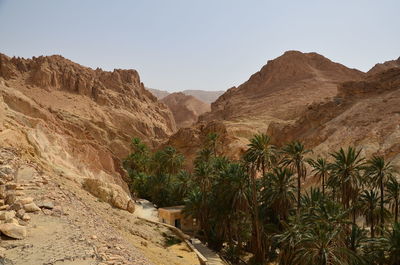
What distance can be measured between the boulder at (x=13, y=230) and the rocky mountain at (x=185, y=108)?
11942cm

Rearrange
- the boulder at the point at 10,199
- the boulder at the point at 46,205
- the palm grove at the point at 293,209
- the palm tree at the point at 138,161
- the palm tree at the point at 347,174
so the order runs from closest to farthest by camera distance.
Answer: the boulder at the point at 10,199 → the boulder at the point at 46,205 → the palm grove at the point at 293,209 → the palm tree at the point at 347,174 → the palm tree at the point at 138,161

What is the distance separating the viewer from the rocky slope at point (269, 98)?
6291 centimetres

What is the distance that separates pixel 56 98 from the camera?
265 ft

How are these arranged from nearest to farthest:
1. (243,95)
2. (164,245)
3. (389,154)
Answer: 1. (164,245)
2. (389,154)
3. (243,95)

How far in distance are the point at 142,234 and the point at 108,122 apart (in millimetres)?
66089

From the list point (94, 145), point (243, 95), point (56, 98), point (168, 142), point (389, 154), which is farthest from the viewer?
point (243, 95)

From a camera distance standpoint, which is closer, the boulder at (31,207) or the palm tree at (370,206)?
the boulder at (31,207)

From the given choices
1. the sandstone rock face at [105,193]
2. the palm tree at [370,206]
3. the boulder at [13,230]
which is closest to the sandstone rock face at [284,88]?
the palm tree at [370,206]

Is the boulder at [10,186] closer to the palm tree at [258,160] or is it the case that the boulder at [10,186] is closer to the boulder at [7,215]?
the boulder at [7,215]

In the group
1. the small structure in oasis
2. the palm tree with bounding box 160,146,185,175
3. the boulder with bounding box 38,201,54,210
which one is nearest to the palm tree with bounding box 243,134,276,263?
the small structure in oasis

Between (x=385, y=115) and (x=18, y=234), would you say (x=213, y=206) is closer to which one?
(x=18, y=234)

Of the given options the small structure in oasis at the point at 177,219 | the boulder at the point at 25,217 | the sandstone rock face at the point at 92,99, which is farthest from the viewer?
the sandstone rock face at the point at 92,99

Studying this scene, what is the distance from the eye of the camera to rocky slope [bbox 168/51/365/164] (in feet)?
206

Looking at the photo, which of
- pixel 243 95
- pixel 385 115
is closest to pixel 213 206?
pixel 385 115
